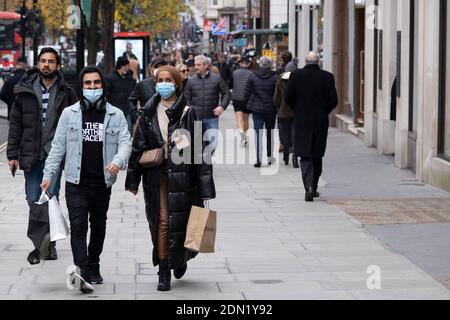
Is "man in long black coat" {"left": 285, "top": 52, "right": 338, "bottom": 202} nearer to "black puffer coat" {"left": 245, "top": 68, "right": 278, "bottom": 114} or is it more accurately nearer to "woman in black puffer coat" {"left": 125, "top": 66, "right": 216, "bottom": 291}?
"black puffer coat" {"left": 245, "top": 68, "right": 278, "bottom": 114}

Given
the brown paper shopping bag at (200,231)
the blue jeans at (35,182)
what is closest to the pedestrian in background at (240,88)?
the blue jeans at (35,182)

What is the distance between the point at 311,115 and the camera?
Result: 53.5 ft

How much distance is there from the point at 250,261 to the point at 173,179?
1.86m

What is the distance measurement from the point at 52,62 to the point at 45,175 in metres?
1.51

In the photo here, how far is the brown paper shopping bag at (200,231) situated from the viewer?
10.0m

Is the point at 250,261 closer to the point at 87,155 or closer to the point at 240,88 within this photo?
the point at 87,155

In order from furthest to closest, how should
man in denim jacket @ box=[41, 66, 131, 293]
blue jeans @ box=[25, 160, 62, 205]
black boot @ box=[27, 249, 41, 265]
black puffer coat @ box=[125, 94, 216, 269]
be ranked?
blue jeans @ box=[25, 160, 62, 205] < black boot @ box=[27, 249, 41, 265] < man in denim jacket @ box=[41, 66, 131, 293] < black puffer coat @ box=[125, 94, 216, 269]

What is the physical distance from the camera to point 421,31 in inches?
752

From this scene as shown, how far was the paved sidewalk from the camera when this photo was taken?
10.1 meters

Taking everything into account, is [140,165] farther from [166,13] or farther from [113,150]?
[166,13]

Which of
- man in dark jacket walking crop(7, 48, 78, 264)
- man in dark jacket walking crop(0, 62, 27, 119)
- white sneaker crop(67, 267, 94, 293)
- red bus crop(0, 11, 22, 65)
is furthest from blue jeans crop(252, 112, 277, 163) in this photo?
red bus crop(0, 11, 22, 65)

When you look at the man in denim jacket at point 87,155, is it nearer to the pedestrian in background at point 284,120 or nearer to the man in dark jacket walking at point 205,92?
the man in dark jacket walking at point 205,92

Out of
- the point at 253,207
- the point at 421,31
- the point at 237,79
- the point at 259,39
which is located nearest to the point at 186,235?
the point at 253,207

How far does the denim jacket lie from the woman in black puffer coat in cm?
12
